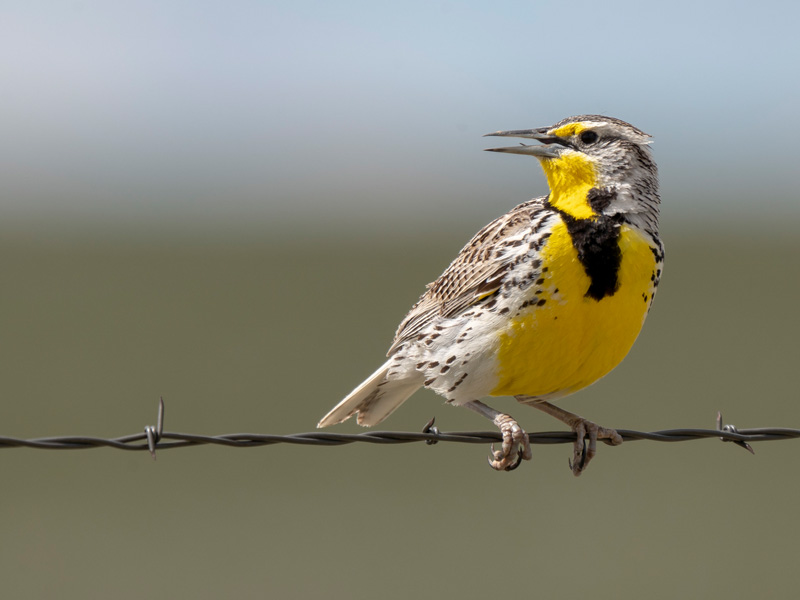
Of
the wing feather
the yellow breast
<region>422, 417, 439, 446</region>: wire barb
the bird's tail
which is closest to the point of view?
<region>422, 417, 439, 446</region>: wire barb

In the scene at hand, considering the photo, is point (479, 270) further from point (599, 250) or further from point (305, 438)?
point (305, 438)

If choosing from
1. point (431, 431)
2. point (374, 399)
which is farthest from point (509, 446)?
point (374, 399)

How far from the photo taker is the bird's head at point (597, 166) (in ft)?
11.5

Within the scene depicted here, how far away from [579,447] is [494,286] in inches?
24.1

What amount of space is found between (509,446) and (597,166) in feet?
2.85

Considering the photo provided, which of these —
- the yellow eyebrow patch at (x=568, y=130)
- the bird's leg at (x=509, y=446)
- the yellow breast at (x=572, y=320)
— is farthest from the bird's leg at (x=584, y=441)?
the yellow eyebrow patch at (x=568, y=130)

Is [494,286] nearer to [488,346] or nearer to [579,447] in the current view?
[488,346]

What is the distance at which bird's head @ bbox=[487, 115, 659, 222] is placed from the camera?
3.52m

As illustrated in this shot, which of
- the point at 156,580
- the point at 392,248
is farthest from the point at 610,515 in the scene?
the point at 392,248

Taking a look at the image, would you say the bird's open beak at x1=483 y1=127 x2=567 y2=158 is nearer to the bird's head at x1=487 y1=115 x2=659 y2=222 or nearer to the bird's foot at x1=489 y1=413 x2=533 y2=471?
the bird's head at x1=487 y1=115 x2=659 y2=222

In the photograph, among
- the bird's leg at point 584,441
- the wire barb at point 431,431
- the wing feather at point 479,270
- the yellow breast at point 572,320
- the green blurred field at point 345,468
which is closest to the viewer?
the wire barb at point 431,431

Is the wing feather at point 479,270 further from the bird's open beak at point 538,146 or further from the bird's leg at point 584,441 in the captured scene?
the bird's leg at point 584,441

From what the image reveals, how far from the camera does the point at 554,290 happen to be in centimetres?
333

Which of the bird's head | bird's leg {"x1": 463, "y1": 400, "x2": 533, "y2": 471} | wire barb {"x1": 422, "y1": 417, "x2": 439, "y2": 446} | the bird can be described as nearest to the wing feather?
the bird
